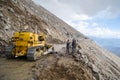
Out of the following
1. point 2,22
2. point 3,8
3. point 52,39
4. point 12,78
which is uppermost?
point 3,8

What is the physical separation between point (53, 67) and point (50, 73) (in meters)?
1.16

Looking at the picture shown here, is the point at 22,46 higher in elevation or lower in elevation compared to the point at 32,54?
higher

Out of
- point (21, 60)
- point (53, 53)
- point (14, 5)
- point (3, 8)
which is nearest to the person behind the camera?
point (21, 60)

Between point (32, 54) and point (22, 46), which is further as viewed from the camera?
point (22, 46)

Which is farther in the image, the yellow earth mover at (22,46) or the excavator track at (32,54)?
the yellow earth mover at (22,46)

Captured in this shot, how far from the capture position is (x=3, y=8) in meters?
33.7

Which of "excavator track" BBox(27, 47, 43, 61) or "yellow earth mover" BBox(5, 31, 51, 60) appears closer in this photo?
"excavator track" BBox(27, 47, 43, 61)

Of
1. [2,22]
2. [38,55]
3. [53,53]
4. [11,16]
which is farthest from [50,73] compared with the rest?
[11,16]

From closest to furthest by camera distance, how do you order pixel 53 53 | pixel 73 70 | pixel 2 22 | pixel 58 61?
1. pixel 73 70
2. pixel 58 61
3. pixel 53 53
4. pixel 2 22

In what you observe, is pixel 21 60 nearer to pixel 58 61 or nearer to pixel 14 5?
pixel 58 61

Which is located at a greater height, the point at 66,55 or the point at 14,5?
the point at 14,5

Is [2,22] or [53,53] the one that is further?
[2,22]

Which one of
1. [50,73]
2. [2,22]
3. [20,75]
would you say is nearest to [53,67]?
[50,73]

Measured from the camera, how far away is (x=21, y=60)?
22922 millimetres
